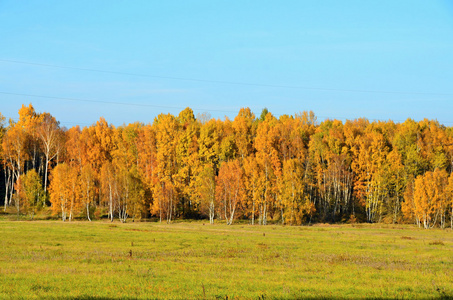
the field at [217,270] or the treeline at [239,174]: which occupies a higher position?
the treeline at [239,174]

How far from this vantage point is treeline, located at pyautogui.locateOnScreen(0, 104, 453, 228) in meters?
85.4

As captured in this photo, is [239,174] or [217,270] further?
[239,174]

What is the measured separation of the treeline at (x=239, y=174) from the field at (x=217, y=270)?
4176 centimetres

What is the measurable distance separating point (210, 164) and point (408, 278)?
72041mm

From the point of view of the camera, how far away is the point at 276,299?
19.1 m

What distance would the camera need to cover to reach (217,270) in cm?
2725

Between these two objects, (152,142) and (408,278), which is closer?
(408,278)

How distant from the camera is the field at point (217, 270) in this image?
67.4 feet

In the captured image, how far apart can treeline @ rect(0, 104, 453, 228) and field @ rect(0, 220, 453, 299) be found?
41.8 metres

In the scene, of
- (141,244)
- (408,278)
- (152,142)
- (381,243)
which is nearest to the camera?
(408,278)

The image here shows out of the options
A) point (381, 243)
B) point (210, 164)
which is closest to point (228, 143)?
point (210, 164)

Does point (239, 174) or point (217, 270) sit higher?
point (239, 174)

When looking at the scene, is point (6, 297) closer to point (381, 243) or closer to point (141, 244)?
point (141, 244)

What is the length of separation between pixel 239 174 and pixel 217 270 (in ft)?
197
